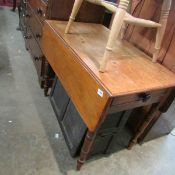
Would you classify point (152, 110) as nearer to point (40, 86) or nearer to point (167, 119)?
point (167, 119)

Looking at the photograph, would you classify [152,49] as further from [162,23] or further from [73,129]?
[73,129]

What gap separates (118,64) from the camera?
1.18 metres

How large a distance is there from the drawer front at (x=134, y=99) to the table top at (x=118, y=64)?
0.16ft

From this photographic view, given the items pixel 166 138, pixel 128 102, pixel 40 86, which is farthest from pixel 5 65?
pixel 166 138

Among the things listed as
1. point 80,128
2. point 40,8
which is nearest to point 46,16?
point 40,8

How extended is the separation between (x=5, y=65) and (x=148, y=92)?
5.48 feet

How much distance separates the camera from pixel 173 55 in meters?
1.29

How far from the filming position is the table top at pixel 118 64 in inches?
39.9

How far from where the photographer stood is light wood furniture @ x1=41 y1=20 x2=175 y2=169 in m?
1.00

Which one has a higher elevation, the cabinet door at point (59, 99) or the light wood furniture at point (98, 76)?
the light wood furniture at point (98, 76)

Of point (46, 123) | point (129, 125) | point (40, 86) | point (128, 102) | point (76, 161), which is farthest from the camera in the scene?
point (40, 86)

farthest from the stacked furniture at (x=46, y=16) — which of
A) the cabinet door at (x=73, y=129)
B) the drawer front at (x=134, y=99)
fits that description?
the drawer front at (x=134, y=99)

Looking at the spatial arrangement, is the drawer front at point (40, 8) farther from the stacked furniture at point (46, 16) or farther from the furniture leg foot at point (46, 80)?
the furniture leg foot at point (46, 80)

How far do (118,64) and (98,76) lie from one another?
0.22 meters
